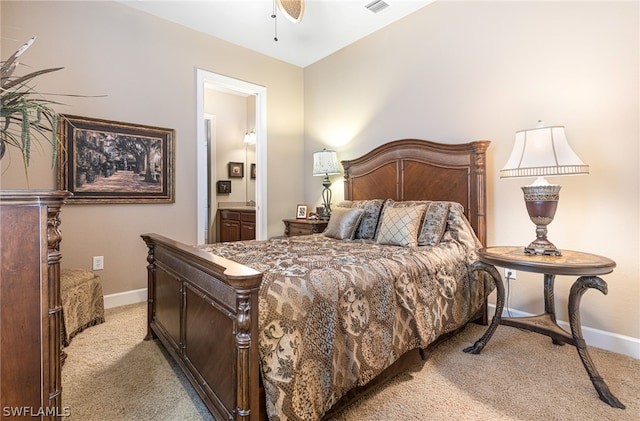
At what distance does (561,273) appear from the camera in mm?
1640

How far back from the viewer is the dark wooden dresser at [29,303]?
966 millimetres

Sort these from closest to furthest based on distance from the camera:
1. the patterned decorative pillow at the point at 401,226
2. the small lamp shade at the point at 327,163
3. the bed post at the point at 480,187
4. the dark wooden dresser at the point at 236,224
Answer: the patterned decorative pillow at the point at 401,226 → the bed post at the point at 480,187 → the small lamp shade at the point at 327,163 → the dark wooden dresser at the point at 236,224

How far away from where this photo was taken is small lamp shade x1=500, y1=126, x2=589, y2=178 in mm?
1885

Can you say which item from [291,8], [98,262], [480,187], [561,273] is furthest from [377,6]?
[98,262]

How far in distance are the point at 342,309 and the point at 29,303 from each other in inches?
45.2

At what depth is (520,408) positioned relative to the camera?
1.54 meters

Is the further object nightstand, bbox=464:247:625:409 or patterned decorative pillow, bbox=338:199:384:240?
patterned decorative pillow, bbox=338:199:384:240

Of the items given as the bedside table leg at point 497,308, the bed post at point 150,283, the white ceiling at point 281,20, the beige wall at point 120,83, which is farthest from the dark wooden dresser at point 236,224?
the bedside table leg at point 497,308

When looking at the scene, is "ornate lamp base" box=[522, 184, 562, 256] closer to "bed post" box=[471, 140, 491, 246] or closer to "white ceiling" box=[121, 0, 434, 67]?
"bed post" box=[471, 140, 491, 246]

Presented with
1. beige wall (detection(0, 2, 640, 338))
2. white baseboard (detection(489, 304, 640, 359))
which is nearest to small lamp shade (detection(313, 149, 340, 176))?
beige wall (detection(0, 2, 640, 338))

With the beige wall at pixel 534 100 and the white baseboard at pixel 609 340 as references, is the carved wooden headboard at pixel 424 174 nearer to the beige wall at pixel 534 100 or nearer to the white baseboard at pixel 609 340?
the beige wall at pixel 534 100

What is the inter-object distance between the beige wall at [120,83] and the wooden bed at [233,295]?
1126 mm

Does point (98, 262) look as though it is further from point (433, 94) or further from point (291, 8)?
point (433, 94)

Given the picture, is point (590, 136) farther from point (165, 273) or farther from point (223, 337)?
point (165, 273)
